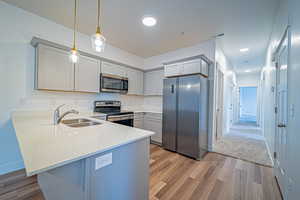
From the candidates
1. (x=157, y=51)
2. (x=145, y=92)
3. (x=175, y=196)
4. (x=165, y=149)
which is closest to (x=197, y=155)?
(x=165, y=149)

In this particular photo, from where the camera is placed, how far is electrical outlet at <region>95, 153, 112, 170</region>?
91 centimetres

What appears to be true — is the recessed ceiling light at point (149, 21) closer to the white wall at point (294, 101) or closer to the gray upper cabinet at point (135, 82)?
the gray upper cabinet at point (135, 82)

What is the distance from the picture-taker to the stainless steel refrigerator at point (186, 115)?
269 cm

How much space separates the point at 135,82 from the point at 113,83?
0.88 metres

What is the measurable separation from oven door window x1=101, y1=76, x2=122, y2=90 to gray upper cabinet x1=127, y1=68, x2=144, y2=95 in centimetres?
46

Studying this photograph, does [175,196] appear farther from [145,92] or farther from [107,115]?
[145,92]

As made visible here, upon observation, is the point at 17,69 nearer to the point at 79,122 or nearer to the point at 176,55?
the point at 79,122

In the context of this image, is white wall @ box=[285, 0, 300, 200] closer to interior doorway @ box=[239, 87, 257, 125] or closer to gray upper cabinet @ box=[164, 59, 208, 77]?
gray upper cabinet @ box=[164, 59, 208, 77]

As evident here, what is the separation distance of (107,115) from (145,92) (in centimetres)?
176

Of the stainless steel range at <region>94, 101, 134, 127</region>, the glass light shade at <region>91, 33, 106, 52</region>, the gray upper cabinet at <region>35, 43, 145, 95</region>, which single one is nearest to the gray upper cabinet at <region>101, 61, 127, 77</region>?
the gray upper cabinet at <region>35, 43, 145, 95</region>

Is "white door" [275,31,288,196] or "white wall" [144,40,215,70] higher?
"white wall" [144,40,215,70]

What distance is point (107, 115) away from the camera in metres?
2.84

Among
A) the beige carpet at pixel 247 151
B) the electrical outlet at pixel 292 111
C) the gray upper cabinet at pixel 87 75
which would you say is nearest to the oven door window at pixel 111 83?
the gray upper cabinet at pixel 87 75

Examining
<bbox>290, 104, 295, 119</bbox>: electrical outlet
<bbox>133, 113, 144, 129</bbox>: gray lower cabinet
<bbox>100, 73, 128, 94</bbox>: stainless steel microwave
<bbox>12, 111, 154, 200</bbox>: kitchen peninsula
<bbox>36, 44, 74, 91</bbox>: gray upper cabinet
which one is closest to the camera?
<bbox>12, 111, 154, 200</bbox>: kitchen peninsula
